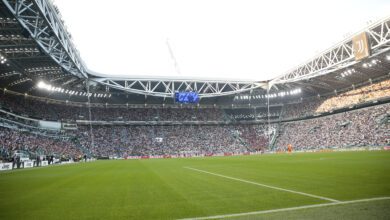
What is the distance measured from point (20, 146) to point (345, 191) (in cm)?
4934

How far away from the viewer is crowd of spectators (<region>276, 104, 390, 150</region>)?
160 ft

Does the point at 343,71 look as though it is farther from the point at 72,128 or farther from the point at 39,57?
the point at 72,128

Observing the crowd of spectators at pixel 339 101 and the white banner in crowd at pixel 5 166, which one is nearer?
the white banner in crowd at pixel 5 166

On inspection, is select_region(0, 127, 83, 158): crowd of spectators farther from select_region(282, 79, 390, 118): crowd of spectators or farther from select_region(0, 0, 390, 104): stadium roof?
select_region(282, 79, 390, 118): crowd of spectators

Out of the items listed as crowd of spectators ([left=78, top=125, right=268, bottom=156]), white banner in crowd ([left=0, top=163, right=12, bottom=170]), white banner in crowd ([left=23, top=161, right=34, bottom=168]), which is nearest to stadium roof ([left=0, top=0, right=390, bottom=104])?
crowd of spectators ([left=78, top=125, right=268, bottom=156])

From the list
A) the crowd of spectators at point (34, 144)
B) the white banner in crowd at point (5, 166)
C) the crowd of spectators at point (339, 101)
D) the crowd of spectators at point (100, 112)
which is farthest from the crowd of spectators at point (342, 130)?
the white banner in crowd at point (5, 166)

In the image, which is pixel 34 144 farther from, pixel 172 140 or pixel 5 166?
pixel 172 140

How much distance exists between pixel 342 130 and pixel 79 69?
52.0 meters

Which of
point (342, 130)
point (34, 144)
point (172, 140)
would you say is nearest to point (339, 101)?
point (342, 130)

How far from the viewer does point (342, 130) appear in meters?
57.2

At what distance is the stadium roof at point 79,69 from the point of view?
26.6 metres

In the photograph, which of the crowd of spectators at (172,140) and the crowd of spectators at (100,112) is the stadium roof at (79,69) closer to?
the crowd of spectators at (100,112)

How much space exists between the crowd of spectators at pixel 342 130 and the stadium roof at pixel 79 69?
25.8 feet

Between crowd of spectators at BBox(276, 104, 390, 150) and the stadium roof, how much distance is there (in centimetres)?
786
